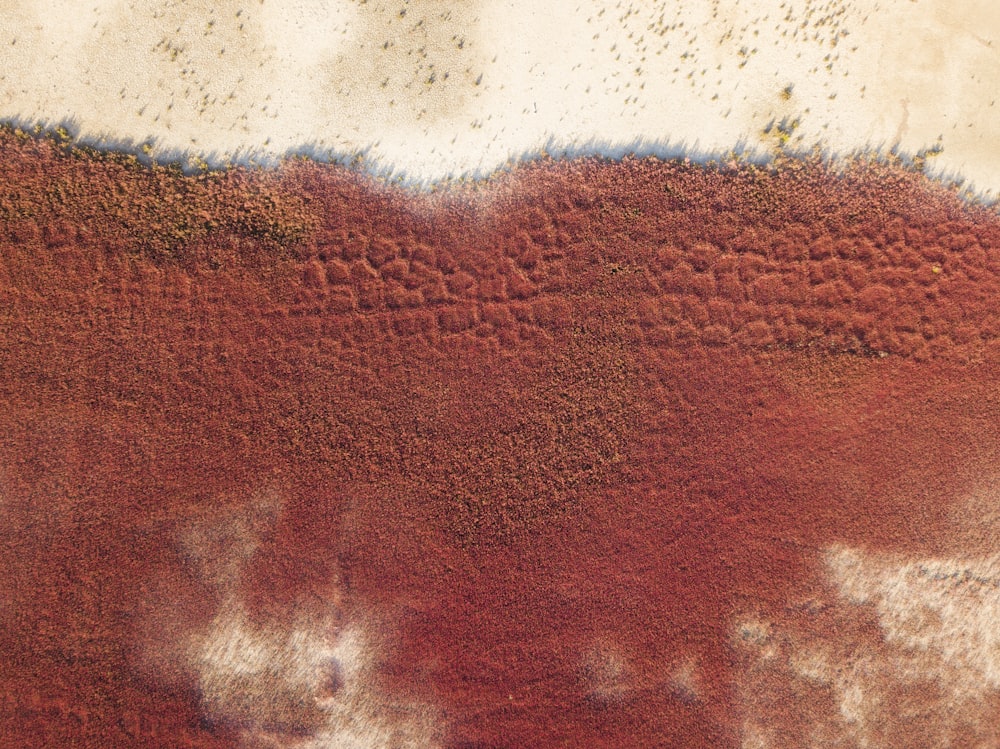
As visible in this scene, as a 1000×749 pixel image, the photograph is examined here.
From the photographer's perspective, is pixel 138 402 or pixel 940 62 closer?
pixel 138 402

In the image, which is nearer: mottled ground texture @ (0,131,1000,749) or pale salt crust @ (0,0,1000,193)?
mottled ground texture @ (0,131,1000,749)

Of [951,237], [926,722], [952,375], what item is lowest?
[926,722]

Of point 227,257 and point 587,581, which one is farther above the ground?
point 227,257

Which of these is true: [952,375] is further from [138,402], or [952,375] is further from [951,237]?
[138,402]

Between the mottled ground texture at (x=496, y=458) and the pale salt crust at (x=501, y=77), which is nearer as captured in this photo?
the mottled ground texture at (x=496, y=458)

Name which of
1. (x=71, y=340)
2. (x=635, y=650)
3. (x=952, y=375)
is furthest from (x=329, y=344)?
(x=952, y=375)

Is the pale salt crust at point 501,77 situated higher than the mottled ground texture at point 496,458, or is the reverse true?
the pale salt crust at point 501,77
